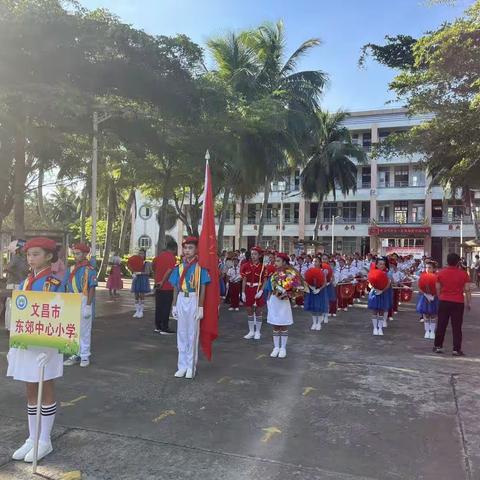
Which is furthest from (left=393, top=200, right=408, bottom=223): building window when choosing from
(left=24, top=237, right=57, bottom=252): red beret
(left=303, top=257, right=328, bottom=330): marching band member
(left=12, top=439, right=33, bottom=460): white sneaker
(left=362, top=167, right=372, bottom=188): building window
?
(left=12, top=439, right=33, bottom=460): white sneaker

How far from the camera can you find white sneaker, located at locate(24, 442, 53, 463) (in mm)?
4209

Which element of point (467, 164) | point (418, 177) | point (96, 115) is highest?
point (418, 177)

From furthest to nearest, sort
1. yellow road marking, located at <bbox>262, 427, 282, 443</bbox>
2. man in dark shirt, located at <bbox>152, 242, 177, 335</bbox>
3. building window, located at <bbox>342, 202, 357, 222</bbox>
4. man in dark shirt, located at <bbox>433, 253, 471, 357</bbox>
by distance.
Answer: building window, located at <bbox>342, 202, 357, 222</bbox> → man in dark shirt, located at <bbox>152, 242, 177, 335</bbox> → man in dark shirt, located at <bbox>433, 253, 471, 357</bbox> → yellow road marking, located at <bbox>262, 427, 282, 443</bbox>

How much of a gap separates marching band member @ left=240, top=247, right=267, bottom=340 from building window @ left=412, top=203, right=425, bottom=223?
44770mm

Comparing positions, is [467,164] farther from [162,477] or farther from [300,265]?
[162,477]

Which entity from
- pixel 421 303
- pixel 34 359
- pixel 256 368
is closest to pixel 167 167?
pixel 421 303

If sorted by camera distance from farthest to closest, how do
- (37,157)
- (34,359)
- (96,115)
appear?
(37,157) < (96,115) < (34,359)

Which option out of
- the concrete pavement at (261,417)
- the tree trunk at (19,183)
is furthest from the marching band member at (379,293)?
the tree trunk at (19,183)

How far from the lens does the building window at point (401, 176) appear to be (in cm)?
5306

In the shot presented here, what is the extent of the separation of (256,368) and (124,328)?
4497 millimetres

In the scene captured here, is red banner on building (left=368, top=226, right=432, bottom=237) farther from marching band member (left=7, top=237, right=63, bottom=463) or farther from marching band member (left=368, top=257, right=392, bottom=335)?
marching band member (left=7, top=237, right=63, bottom=463)

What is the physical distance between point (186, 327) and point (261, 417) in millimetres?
2093

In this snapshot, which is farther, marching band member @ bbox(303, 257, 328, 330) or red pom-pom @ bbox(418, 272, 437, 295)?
marching band member @ bbox(303, 257, 328, 330)

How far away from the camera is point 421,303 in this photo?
11.6 m
